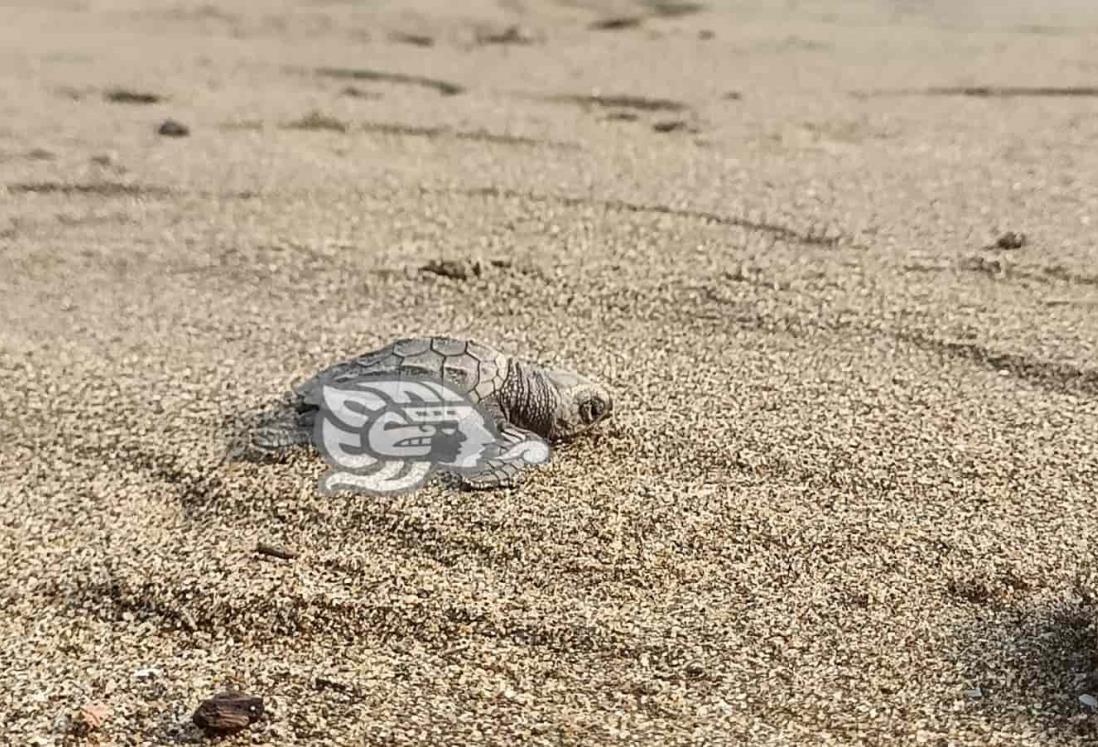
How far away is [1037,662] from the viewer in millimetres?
2463

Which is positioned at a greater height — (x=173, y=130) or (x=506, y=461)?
(x=173, y=130)

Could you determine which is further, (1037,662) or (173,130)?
(173,130)

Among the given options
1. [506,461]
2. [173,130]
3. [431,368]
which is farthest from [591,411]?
[173,130]

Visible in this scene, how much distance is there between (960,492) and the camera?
3078 millimetres

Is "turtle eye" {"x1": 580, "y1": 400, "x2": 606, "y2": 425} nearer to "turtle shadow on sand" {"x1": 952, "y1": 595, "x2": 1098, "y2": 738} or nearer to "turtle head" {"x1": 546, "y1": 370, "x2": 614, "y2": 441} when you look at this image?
"turtle head" {"x1": 546, "y1": 370, "x2": 614, "y2": 441}

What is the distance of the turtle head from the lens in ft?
10.9

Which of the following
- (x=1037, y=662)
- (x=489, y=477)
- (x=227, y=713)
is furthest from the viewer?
(x=489, y=477)

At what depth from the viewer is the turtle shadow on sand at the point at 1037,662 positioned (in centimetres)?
233

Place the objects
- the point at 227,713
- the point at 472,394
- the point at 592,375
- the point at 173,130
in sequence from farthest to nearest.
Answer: the point at 173,130 < the point at 592,375 < the point at 472,394 < the point at 227,713

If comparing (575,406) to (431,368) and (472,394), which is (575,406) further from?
(431,368)

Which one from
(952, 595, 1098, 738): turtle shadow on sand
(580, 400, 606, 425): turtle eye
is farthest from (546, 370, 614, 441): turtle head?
(952, 595, 1098, 738): turtle shadow on sand

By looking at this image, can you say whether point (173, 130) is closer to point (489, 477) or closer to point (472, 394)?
point (472, 394)

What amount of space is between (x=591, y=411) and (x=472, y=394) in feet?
1.10

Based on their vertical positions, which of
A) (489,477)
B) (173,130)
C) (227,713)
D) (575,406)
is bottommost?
(227,713)
